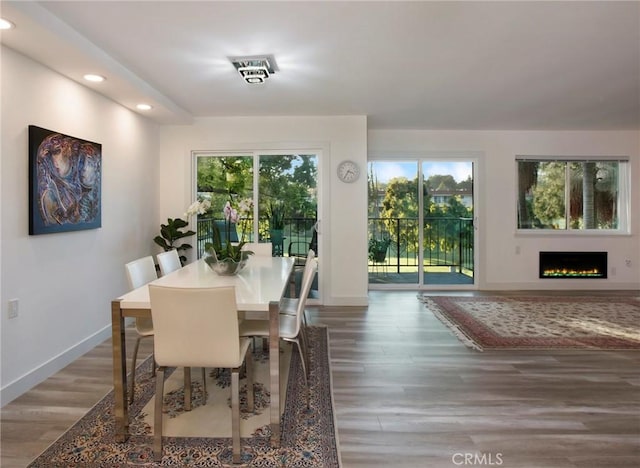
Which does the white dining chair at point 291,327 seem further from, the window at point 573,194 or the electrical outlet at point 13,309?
the window at point 573,194

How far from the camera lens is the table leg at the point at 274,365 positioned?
73.2 inches

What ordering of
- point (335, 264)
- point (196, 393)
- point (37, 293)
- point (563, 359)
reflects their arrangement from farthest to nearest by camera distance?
point (335, 264)
point (563, 359)
point (37, 293)
point (196, 393)

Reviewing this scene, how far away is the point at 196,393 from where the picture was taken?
8.11ft

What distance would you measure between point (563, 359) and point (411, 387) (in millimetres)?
1440

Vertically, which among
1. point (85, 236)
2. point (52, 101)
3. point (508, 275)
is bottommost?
point (508, 275)

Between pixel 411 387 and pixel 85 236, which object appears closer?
pixel 411 387

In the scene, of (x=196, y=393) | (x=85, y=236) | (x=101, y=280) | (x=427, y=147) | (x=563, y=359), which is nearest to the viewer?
(x=196, y=393)

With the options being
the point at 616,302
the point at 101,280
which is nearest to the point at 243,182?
the point at 101,280

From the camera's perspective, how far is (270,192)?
492 cm

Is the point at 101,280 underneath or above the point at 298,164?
underneath

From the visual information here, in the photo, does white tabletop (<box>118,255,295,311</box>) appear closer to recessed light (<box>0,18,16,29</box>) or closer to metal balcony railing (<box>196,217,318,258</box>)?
metal balcony railing (<box>196,217,318,258</box>)

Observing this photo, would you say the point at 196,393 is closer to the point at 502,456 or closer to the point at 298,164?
the point at 502,456

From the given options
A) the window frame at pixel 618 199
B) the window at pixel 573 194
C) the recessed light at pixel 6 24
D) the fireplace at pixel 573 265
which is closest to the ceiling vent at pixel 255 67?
the recessed light at pixel 6 24

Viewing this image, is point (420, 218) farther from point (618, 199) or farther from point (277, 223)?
point (618, 199)
